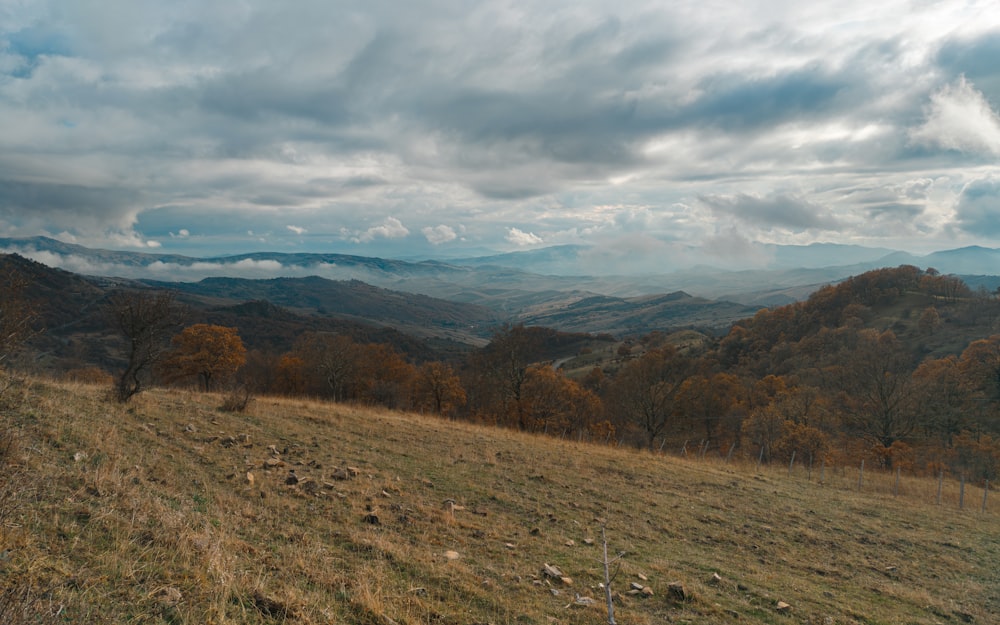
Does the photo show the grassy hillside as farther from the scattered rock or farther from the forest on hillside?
the forest on hillside

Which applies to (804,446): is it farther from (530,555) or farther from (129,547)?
(129,547)

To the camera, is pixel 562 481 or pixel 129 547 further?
pixel 562 481

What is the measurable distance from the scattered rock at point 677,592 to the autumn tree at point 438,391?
45.4m

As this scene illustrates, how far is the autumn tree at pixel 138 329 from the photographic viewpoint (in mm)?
15730

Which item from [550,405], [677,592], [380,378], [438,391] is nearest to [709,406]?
[550,405]

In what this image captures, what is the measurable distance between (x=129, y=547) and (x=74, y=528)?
0.88 m

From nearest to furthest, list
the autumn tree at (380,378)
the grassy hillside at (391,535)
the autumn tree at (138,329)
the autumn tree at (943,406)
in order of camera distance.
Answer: the grassy hillside at (391,535) < the autumn tree at (138,329) < the autumn tree at (943,406) < the autumn tree at (380,378)

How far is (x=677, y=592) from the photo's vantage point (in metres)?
8.05

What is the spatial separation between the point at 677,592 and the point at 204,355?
193ft

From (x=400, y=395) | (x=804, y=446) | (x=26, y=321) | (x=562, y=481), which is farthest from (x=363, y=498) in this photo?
(x=400, y=395)

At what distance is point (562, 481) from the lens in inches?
617

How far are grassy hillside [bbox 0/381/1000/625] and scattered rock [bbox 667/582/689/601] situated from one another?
20cm

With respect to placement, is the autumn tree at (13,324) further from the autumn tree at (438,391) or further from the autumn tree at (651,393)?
the autumn tree at (438,391)

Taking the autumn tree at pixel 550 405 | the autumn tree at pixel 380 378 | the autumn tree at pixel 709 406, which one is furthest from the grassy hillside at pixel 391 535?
the autumn tree at pixel 709 406
